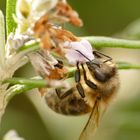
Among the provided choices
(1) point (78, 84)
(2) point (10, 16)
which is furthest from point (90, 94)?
(2) point (10, 16)

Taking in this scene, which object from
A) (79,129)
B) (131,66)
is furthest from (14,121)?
(131,66)

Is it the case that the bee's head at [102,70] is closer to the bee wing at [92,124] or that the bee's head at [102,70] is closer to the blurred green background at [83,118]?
the bee wing at [92,124]

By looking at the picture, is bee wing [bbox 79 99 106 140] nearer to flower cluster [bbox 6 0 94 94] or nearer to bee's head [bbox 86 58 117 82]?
bee's head [bbox 86 58 117 82]

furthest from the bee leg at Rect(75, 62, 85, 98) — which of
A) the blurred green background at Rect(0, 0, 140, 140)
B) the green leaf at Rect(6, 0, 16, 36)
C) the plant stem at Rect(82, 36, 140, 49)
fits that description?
the blurred green background at Rect(0, 0, 140, 140)

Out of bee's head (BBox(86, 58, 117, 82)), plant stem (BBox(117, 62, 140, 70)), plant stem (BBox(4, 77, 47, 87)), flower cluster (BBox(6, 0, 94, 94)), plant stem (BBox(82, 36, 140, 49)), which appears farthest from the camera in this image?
bee's head (BBox(86, 58, 117, 82))

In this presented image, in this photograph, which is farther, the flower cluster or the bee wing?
the bee wing

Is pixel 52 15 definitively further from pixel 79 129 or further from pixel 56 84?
pixel 79 129
